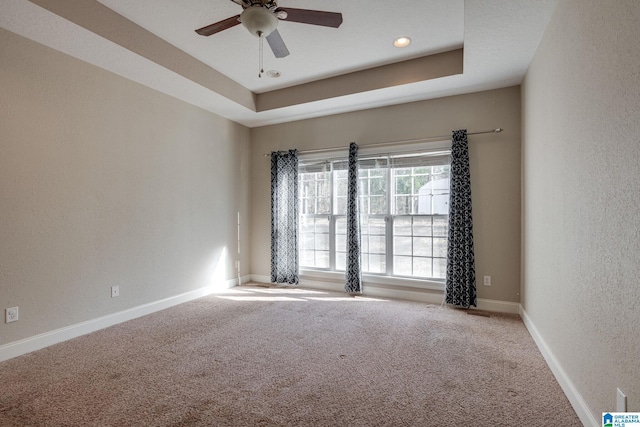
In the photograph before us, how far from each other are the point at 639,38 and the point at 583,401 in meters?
1.86

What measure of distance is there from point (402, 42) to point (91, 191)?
137 inches

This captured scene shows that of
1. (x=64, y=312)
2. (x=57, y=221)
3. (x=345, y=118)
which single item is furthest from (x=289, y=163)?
(x=64, y=312)

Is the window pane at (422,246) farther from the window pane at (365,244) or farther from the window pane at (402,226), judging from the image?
the window pane at (365,244)

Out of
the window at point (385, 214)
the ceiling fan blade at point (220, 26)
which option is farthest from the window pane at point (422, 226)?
the ceiling fan blade at point (220, 26)

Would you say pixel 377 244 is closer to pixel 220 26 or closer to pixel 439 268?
pixel 439 268

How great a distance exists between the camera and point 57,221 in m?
2.74

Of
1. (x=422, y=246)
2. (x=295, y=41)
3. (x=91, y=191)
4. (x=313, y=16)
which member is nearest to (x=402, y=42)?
(x=295, y=41)

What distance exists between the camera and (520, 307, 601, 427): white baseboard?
64.4 inches

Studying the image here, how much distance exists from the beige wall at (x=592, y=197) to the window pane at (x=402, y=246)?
65.7 inches

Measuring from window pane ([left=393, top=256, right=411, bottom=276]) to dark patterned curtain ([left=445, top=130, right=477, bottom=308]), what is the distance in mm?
582

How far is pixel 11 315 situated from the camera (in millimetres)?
2443

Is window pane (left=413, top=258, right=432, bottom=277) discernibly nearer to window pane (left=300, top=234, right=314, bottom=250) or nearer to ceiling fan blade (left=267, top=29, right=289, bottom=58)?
window pane (left=300, top=234, right=314, bottom=250)

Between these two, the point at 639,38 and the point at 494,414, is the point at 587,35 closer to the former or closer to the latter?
the point at 639,38
